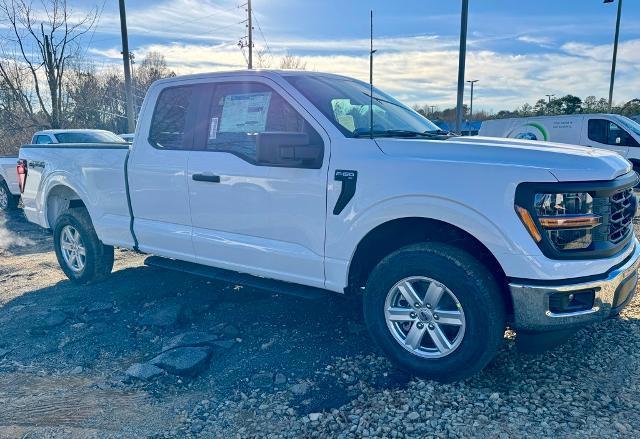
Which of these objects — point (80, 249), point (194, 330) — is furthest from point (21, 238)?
point (194, 330)

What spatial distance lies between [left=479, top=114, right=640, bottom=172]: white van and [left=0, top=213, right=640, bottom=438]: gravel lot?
1088 cm

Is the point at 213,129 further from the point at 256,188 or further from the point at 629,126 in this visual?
the point at 629,126

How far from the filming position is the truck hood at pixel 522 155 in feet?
9.47

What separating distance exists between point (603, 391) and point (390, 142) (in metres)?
2.01

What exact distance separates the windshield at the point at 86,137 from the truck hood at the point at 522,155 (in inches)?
411

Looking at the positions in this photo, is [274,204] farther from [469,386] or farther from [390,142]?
[469,386]

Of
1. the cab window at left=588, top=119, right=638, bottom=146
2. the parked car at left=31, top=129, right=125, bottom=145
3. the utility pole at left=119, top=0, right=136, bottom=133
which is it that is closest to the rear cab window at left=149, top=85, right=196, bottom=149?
the parked car at left=31, top=129, right=125, bottom=145

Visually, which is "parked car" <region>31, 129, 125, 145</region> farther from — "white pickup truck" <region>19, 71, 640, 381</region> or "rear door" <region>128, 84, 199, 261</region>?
"white pickup truck" <region>19, 71, 640, 381</region>

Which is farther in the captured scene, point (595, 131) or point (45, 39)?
point (45, 39)

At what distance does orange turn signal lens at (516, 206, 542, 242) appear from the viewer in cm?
286

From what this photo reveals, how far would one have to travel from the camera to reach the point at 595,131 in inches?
560

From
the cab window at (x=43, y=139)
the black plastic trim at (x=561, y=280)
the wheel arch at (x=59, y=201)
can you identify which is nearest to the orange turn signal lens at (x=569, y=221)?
the black plastic trim at (x=561, y=280)

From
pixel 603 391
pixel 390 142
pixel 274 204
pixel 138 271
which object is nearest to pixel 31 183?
pixel 138 271

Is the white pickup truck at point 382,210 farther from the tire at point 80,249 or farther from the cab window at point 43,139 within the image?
the cab window at point 43,139
